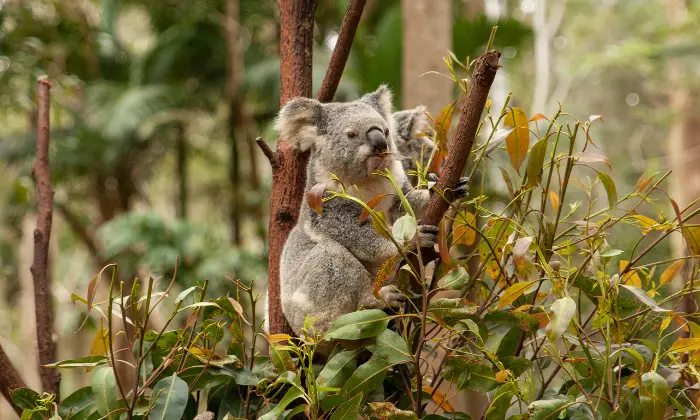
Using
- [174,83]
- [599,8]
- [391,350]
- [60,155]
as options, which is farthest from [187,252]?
[599,8]

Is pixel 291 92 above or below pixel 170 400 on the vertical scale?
above

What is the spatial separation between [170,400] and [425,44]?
3200 millimetres

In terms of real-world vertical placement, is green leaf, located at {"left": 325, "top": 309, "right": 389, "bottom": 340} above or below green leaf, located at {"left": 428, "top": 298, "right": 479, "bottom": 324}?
below

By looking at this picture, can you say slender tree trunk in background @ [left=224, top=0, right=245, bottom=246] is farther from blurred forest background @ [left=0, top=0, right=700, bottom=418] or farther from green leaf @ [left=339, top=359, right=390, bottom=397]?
green leaf @ [left=339, top=359, right=390, bottom=397]

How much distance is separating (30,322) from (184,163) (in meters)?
4.08

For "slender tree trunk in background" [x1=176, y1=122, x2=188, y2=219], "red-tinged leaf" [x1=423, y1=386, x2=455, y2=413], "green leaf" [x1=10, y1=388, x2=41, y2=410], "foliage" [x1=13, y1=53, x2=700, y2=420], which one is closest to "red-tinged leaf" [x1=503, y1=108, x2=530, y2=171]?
"foliage" [x1=13, y1=53, x2=700, y2=420]

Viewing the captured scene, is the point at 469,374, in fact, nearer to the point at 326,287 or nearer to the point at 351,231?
the point at 326,287

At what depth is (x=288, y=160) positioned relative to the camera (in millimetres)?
2080

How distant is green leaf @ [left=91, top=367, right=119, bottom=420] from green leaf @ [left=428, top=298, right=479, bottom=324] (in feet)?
2.22

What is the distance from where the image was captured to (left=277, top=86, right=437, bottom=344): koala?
1.99m

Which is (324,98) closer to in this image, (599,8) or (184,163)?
(184,163)

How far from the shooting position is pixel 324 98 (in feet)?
7.21

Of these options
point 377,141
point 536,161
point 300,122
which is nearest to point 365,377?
point 536,161

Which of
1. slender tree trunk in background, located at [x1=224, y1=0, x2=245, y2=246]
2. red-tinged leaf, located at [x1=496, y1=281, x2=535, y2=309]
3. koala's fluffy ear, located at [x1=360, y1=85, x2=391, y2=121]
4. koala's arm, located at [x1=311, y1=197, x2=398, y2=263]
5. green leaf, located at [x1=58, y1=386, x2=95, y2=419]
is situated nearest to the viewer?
red-tinged leaf, located at [x1=496, y1=281, x2=535, y2=309]
